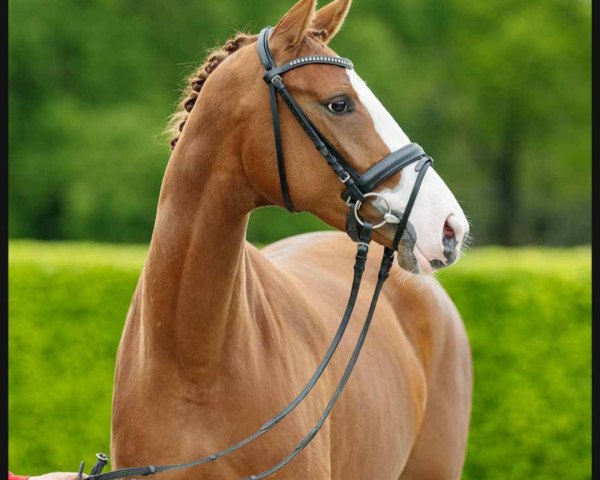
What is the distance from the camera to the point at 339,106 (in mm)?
3020

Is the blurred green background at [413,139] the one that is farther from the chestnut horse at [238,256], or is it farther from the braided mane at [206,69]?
the chestnut horse at [238,256]

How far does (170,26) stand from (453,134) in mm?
9538

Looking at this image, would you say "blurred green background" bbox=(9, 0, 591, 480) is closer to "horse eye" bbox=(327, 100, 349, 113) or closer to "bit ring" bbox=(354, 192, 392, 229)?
"horse eye" bbox=(327, 100, 349, 113)

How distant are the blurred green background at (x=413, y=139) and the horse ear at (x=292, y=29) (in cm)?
147

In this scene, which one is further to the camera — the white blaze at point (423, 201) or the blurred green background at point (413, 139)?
the blurred green background at point (413, 139)

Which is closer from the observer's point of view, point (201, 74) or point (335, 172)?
point (335, 172)

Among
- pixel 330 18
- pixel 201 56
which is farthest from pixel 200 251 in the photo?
pixel 201 56

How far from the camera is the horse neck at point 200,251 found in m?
3.17

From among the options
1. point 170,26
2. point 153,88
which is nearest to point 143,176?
point 153,88

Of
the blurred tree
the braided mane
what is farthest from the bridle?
the blurred tree

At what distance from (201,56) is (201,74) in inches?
656

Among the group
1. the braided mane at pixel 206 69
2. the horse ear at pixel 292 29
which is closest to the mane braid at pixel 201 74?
the braided mane at pixel 206 69

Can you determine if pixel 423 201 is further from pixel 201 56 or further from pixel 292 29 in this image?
pixel 201 56
